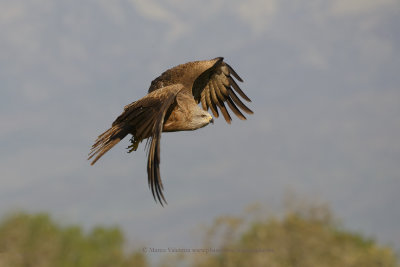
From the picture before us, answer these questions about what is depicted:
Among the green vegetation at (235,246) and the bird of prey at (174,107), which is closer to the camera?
the bird of prey at (174,107)

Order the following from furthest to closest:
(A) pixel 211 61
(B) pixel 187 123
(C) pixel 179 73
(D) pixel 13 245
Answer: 1. (D) pixel 13 245
2. (A) pixel 211 61
3. (C) pixel 179 73
4. (B) pixel 187 123

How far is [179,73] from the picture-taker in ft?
36.0

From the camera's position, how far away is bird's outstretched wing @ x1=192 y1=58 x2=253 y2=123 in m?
12.0

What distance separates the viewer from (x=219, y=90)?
39.9ft

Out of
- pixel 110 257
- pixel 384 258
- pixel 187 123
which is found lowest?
pixel 187 123

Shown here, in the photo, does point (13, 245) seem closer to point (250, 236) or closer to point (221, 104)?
point (250, 236)

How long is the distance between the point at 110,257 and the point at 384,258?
15362 mm

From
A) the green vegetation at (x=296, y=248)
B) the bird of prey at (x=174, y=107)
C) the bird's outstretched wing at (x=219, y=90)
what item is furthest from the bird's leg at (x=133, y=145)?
the green vegetation at (x=296, y=248)

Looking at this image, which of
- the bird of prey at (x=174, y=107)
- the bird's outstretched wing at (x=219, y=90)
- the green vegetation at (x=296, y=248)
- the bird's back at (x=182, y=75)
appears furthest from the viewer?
the green vegetation at (x=296, y=248)

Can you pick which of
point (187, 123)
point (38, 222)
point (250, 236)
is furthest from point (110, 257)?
point (187, 123)

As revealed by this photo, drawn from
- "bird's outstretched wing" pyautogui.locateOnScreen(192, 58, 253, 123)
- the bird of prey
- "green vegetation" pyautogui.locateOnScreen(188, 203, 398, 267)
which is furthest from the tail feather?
"green vegetation" pyautogui.locateOnScreen(188, 203, 398, 267)

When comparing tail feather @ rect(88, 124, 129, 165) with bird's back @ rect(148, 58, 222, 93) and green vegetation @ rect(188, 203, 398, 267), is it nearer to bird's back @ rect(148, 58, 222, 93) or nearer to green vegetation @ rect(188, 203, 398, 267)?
bird's back @ rect(148, 58, 222, 93)

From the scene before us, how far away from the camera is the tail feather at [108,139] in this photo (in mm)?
8688

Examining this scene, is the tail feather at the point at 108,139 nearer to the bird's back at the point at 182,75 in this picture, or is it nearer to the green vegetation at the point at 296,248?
the bird's back at the point at 182,75
